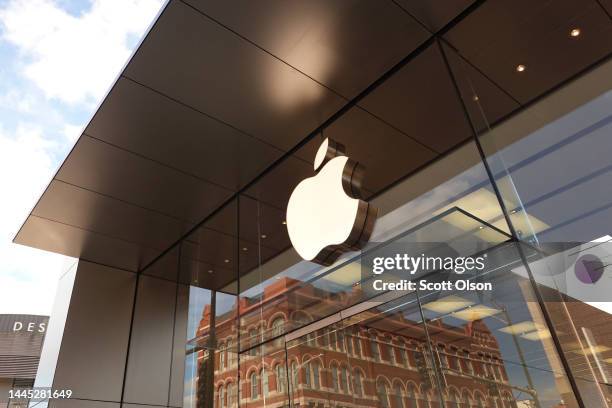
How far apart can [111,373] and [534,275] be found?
563 cm

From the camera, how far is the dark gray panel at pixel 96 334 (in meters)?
5.89

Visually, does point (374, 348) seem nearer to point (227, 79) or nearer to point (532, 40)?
point (227, 79)

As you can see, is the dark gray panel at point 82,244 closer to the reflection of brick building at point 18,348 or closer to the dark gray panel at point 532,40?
the dark gray panel at point 532,40

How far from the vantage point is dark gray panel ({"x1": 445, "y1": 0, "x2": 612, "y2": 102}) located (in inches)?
123

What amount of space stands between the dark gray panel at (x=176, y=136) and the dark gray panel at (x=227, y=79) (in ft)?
0.44

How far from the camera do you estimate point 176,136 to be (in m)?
4.34

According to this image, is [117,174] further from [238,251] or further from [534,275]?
[534,275]

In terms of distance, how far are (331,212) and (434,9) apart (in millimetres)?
Result: 1664

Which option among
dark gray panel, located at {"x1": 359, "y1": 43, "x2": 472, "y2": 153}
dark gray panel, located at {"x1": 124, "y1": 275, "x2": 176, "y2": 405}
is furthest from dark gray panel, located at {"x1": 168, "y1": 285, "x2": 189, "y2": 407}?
dark gray panel, located at {"x1": 359, "y1": 43, "x2": 472, "y2": 153}

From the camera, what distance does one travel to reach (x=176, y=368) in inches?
237

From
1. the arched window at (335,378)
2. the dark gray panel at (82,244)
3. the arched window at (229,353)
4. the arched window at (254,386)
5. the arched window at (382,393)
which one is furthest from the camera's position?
the dark gray panel at (82,244)

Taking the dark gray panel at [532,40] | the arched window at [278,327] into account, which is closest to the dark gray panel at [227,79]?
the dark gray panel at [532,40]
